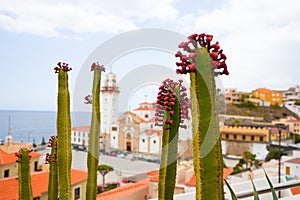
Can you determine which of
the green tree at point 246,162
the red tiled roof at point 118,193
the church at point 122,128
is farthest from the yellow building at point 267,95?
the church at point 122,128

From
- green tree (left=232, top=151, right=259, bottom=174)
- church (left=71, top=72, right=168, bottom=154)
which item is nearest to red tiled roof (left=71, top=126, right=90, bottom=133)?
church (left=71, top=72, right=168, bottom=154)

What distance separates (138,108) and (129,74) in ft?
0.55

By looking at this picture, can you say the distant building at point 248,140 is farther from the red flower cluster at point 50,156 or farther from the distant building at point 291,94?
the red flower cluster at point 50,156

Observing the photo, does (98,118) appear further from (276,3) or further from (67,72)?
(276,3)

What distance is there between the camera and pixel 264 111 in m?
28.3

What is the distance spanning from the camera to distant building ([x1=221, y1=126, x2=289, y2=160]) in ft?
63.8

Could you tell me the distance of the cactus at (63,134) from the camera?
2.55ft

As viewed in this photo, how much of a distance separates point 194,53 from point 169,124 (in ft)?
0.89

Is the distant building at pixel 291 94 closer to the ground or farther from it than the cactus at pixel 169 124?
farther from it

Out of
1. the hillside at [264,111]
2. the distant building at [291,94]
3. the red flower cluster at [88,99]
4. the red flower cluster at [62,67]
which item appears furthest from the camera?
the distant building at [291,94]

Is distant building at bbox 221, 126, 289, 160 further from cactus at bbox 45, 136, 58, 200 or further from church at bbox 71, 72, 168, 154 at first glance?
cactus at bbox 45, 136, 58, 200

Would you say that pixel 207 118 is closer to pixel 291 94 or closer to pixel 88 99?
pixel 88 99

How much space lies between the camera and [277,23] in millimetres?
10883

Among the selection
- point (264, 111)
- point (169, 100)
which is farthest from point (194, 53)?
point (264, 111)
